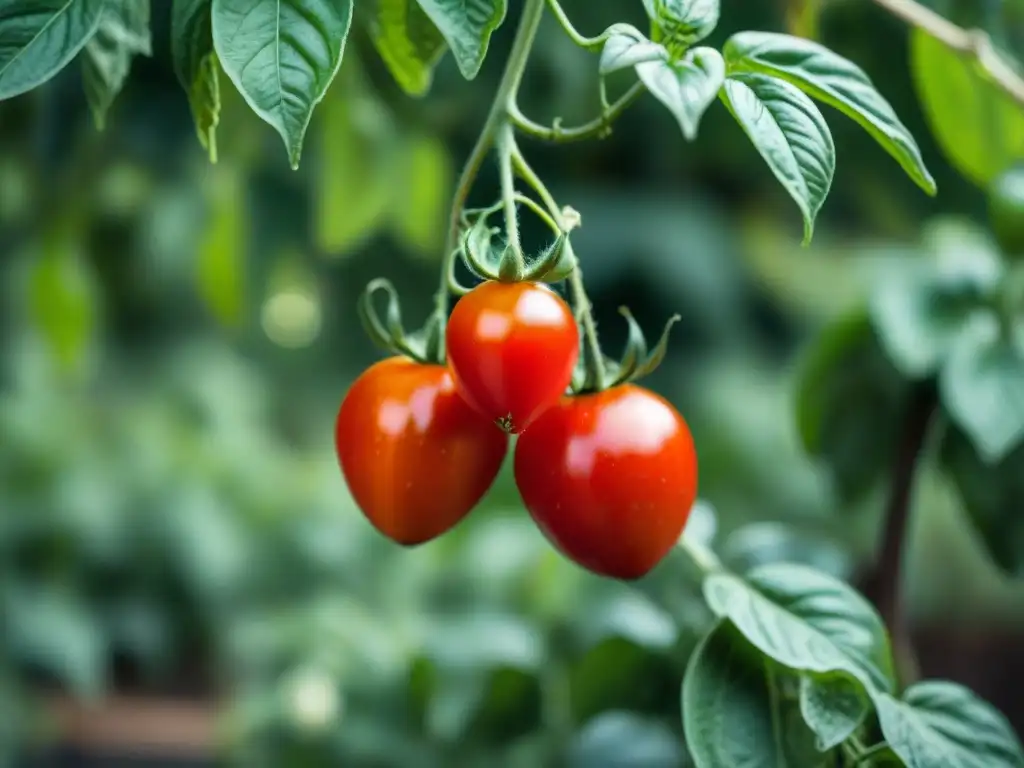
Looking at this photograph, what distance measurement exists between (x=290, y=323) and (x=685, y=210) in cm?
79

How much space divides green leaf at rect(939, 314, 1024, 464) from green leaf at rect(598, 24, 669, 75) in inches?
11.8

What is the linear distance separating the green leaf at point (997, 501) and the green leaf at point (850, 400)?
5cm

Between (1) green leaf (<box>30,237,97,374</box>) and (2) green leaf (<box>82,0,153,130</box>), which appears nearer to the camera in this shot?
(2) green leaf (<box>82,0,153,130</box>)

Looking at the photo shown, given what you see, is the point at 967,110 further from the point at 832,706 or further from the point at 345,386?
the point at 345,386

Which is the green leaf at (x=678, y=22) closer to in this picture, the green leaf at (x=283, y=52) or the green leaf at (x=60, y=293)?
the green leaf at (x=283, y=52)

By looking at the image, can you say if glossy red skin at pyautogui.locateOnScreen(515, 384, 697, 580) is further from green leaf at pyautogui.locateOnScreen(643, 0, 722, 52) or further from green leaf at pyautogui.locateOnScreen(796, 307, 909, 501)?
green leaf at pyautogui.locateOnScreen(796, 307, 909, 501)

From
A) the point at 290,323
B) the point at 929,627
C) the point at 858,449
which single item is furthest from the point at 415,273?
the point at 858,449

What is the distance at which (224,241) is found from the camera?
0.89 m

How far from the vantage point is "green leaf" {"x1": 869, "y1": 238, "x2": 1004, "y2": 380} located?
0.59 meters

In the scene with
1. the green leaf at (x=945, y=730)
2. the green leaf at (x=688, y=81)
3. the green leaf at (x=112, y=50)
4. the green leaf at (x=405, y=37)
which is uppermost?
the green leaf at (x=688, y=81)

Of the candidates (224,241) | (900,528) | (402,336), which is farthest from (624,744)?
(224,241)

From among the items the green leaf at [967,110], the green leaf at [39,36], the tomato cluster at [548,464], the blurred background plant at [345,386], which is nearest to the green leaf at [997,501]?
the blurred background plant at [345,386]

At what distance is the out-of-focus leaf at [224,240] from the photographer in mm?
885

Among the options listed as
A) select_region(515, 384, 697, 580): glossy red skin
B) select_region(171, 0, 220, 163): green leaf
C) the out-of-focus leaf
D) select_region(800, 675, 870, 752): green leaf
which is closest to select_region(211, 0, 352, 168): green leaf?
select_region(171, 0, 220, 163): green leaf
